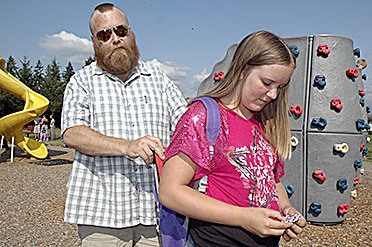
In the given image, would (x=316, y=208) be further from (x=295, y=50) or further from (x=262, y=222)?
(x=262, y=222)

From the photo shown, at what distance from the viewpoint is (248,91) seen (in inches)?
72.0

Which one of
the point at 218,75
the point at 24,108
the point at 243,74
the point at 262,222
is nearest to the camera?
the point at 262,222

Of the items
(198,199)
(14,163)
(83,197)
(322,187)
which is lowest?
(14,163)

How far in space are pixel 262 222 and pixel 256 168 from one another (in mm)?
313

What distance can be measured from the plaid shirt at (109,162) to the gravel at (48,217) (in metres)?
3.90

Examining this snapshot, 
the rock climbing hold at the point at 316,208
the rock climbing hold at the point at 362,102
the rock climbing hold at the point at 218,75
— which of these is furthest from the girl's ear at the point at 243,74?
the rock climbing hold at the point at 362,102

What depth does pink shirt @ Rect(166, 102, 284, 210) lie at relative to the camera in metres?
1.72

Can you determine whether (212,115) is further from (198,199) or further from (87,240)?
(87,240)

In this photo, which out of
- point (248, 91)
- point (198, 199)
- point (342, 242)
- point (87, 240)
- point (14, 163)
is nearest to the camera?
point (198, 199)

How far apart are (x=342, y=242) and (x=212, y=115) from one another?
196 inches

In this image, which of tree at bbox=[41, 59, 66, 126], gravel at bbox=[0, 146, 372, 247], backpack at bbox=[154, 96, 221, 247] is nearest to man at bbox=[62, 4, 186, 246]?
backpack at bbox=[154, 96, 221, 247]

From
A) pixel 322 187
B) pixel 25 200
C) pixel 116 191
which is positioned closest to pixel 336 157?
pixel 322 187

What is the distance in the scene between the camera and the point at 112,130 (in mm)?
2533

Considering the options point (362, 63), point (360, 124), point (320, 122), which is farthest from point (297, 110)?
point (362, 63)
